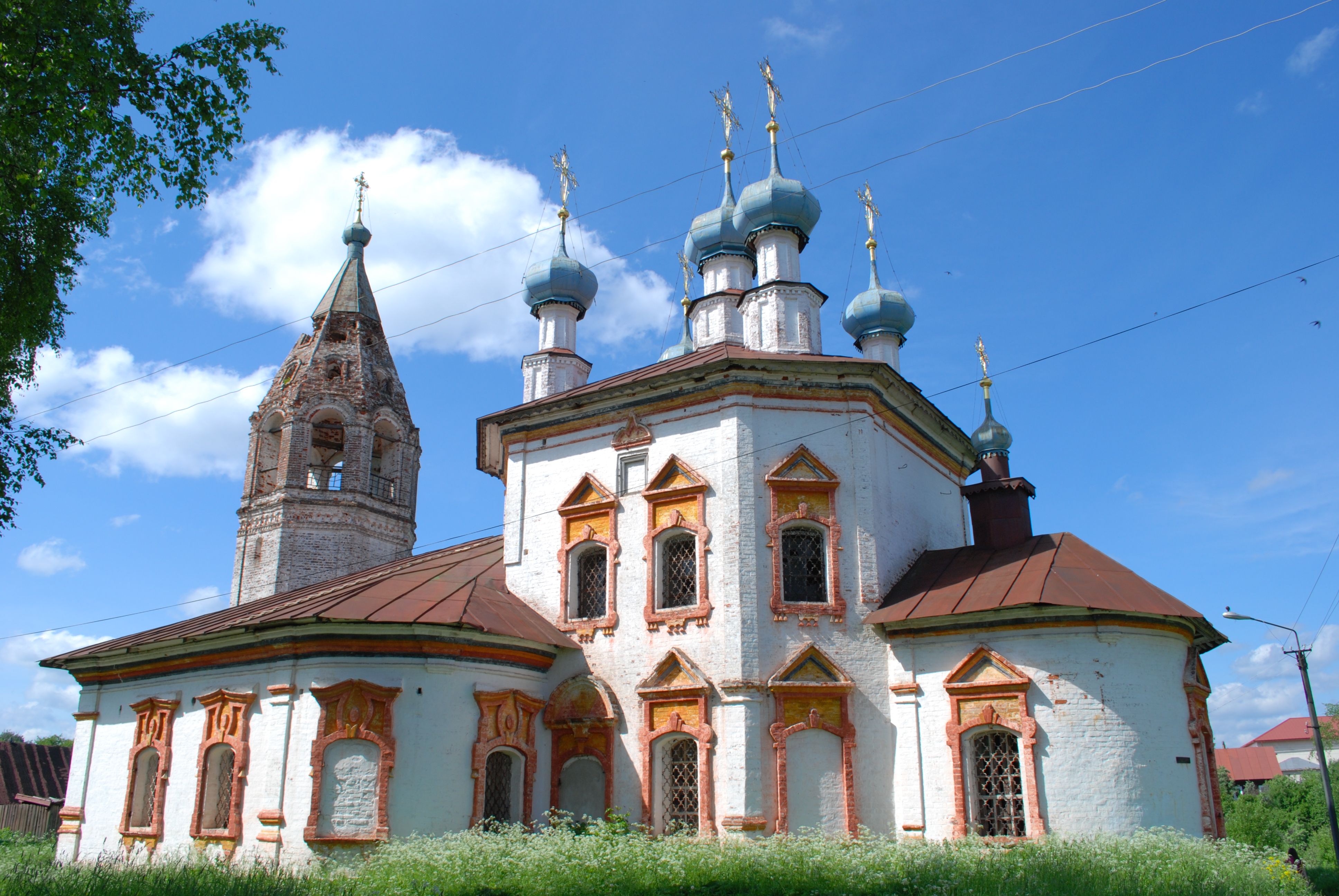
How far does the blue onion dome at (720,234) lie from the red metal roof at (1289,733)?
6728cm

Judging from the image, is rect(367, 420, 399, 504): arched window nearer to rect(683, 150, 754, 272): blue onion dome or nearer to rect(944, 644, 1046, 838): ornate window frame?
rect(683, 150, 754, 272): blue onion dome

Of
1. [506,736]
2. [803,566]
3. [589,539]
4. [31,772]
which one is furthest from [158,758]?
[31,772]

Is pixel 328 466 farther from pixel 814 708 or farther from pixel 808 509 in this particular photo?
pixel 814 708

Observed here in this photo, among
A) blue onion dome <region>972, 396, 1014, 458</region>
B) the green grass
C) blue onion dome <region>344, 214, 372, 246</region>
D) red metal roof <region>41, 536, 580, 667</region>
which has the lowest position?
the green grass

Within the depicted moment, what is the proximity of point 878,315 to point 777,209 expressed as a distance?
15.5 feet

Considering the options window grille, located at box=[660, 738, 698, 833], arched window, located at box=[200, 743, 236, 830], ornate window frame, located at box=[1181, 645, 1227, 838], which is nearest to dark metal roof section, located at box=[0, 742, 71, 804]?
arched window, located at box=[200, 743, 236, 830]

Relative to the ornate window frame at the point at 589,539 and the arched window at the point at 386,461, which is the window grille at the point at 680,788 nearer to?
the ornate window frame at the point at 589,539

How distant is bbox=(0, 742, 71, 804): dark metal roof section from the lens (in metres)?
26.4

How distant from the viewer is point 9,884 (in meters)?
8.96

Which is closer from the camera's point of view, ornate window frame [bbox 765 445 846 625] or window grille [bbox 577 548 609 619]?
ornate window frame [bbox 765 445 846 625]

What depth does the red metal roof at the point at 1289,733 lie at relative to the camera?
221 ft

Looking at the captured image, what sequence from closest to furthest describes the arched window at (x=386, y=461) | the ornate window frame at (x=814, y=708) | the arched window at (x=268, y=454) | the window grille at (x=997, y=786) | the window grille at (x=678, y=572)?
the window grille at (x=997, y=786) < the ornate window frame at (x=814, y=708) < the window grille at (x=678, y=572) < the arched window at (x=268, y=454) < the arched window at (x=386, y=461)

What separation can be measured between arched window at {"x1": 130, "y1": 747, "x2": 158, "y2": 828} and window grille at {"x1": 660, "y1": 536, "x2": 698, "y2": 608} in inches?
297

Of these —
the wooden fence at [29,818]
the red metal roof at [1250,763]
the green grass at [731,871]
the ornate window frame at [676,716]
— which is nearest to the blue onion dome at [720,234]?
the ornate window frame at [676,716]
